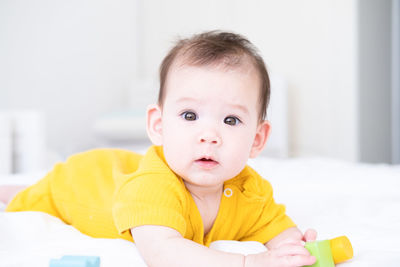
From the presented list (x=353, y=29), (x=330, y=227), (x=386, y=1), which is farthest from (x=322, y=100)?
(x=330, y=227)

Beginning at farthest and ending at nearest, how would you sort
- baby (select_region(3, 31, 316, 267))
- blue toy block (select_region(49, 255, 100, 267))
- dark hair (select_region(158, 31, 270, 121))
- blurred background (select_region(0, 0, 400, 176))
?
blurred background (select_region(0, 0, 400, 176)) → dark hair (select_region(158, 31, 270, 121)) → baby (select_region(3, 31, 316, 267)) → blue toy block (select_region(49, 255, 100, 267))

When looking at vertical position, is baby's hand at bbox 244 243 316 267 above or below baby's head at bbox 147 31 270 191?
below

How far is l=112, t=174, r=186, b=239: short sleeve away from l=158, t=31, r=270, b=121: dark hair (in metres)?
0.17

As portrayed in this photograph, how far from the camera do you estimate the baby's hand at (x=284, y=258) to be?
0.61 meters

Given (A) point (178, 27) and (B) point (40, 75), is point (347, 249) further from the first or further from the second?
(A) point (178, 27)

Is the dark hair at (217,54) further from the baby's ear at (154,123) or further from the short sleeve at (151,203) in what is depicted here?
the short sleeve at (151,203)

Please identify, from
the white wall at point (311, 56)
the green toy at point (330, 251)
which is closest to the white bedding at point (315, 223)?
the green toy at point (330, 251)

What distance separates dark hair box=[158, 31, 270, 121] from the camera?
2.56 feet

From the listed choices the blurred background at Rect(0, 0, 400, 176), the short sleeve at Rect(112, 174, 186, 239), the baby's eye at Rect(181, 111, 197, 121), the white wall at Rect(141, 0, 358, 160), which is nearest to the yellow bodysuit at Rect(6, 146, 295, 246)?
the short sleeve at Rect(112, 174, 186, 239)

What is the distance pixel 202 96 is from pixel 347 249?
1.14 ft

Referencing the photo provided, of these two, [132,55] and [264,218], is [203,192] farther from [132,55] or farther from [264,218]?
[132,55]

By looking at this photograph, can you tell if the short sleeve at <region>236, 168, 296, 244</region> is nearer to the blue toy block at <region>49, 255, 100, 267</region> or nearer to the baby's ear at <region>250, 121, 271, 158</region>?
the baby's ear at <region>250, 121, 271, 158</region>

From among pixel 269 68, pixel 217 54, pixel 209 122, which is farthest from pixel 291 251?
pixel 269 68

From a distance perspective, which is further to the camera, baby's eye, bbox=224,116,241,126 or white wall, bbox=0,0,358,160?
white wall, bbox=0,0,358,160
